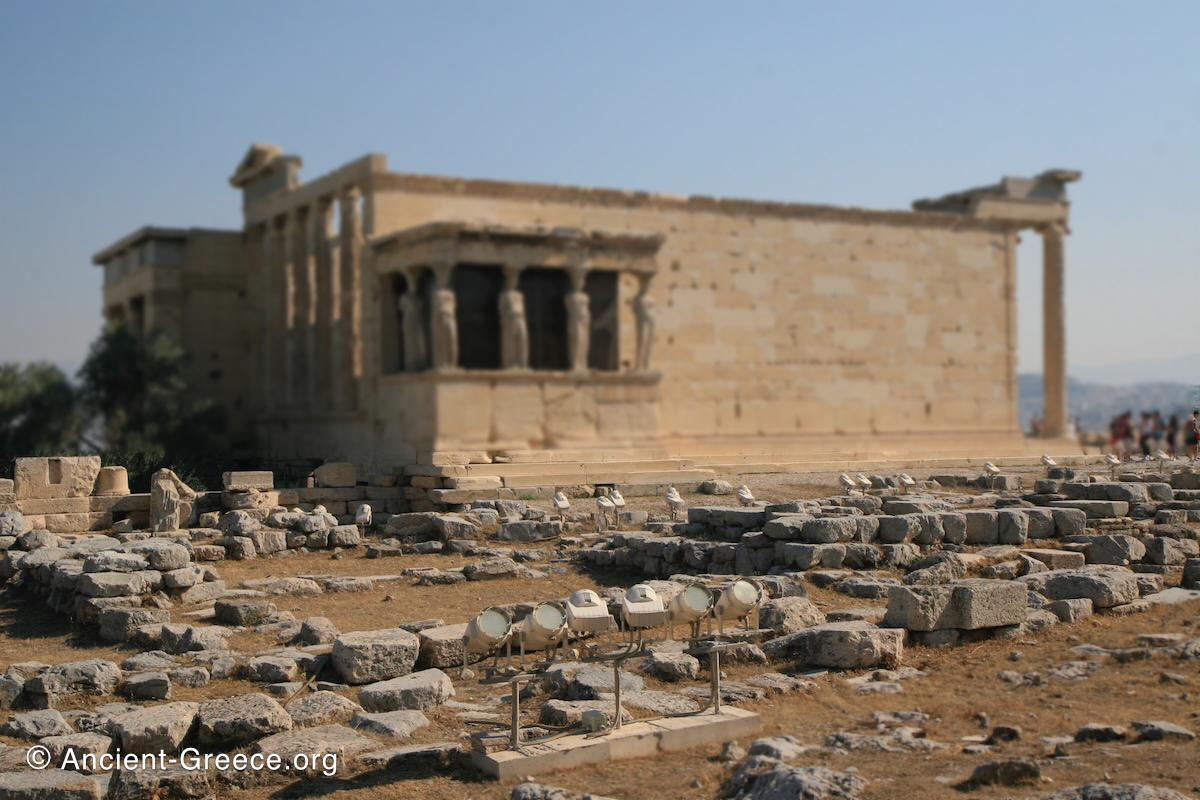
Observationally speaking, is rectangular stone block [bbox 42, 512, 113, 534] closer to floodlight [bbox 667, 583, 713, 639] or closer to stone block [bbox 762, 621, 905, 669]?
stone block [bbox 762, 621, 905, 669]

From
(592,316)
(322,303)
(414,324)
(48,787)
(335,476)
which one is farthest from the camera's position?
(322,303)

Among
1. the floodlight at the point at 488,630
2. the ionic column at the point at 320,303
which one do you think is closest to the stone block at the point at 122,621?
the floodlight at the point at 488,630

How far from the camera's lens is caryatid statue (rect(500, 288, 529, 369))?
22.8 m

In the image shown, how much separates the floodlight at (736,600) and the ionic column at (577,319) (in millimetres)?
14864

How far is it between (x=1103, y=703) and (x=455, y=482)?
39.4 feet

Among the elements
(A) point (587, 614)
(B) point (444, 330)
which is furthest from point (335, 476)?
(A) point (587, 614)

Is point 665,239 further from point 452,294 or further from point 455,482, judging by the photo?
point 455,482

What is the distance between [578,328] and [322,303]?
650cm

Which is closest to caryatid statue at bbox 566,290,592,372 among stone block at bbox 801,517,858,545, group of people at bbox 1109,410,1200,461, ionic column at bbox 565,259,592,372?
ionic column at bbox 565,259,592,372

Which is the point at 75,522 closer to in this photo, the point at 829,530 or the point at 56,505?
the point at 56,505

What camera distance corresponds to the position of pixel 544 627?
7828mm

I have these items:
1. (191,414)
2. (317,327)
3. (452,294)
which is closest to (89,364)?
(191,414)

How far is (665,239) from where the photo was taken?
25.9m

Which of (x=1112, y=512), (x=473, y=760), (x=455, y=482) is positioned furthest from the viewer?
(x=455, y=482)
